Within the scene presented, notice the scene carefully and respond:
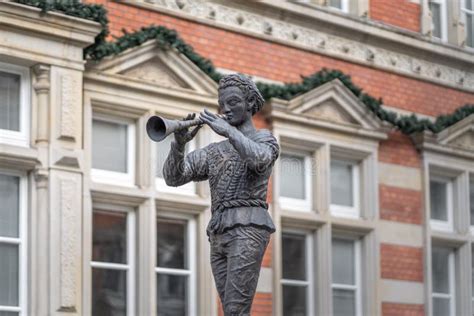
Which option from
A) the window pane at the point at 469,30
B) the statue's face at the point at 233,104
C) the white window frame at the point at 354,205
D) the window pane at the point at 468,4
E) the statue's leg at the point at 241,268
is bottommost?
the statue's leg at the point at 241,268

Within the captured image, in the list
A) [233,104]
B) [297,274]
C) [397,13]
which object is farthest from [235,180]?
[397,13]

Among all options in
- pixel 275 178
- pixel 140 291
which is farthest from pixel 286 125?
pixel 140 291

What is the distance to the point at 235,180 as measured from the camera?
341 inches

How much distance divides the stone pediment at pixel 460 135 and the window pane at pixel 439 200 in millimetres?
526

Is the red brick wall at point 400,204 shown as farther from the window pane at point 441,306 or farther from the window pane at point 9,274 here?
the window pane at point 9,274

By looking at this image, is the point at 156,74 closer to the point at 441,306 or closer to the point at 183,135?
the point at 441,306

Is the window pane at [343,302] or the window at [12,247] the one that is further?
the window pane at [343,302]

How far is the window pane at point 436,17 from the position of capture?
63.2 ft

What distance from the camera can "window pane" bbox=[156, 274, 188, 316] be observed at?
15.1 meters

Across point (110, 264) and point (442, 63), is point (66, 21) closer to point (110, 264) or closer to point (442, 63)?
point (110, 264)

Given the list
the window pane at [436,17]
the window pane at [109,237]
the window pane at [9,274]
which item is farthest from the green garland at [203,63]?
the window pane at [9,274]

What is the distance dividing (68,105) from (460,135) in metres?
6.27

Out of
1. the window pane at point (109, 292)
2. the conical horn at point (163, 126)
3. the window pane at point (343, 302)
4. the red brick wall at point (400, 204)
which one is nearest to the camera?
the conical horn at point (163, 126)

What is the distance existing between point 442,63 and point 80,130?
619 cm
